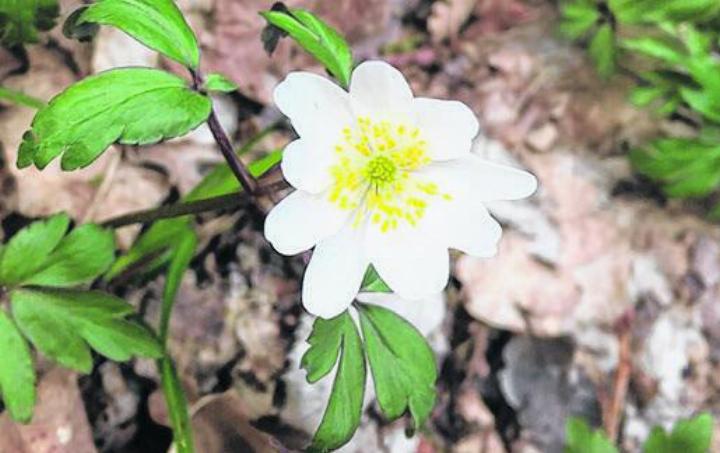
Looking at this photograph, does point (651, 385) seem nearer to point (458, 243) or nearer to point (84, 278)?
point (458, 243)

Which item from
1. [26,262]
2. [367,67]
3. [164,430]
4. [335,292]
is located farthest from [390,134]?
[164,430]

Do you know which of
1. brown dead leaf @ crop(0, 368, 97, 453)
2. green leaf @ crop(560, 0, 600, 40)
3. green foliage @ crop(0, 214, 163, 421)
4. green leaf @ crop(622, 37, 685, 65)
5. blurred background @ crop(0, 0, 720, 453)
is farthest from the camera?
green leaf @ crop(560, 0, 600, 40)

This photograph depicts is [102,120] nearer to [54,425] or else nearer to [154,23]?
[154,23]

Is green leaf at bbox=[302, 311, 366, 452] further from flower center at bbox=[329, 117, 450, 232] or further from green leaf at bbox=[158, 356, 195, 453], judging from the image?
green leaf at bbox=[158, 356, 195, 453]

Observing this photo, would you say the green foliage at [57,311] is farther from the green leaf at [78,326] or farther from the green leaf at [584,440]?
the green leaf at [584,440]

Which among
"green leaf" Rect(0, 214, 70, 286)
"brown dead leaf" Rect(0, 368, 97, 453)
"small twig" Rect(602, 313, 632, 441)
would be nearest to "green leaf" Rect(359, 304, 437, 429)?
"green leaf" Rect(0, 214, 70, 286)

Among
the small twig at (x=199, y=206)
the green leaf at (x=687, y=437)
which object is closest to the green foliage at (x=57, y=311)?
the small twig at (x=199, y=206)

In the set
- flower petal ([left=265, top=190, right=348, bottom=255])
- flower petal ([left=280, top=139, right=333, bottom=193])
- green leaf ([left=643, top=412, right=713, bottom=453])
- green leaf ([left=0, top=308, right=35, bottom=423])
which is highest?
flower petal ([left=280, top=139, right=333, bottom=193])
